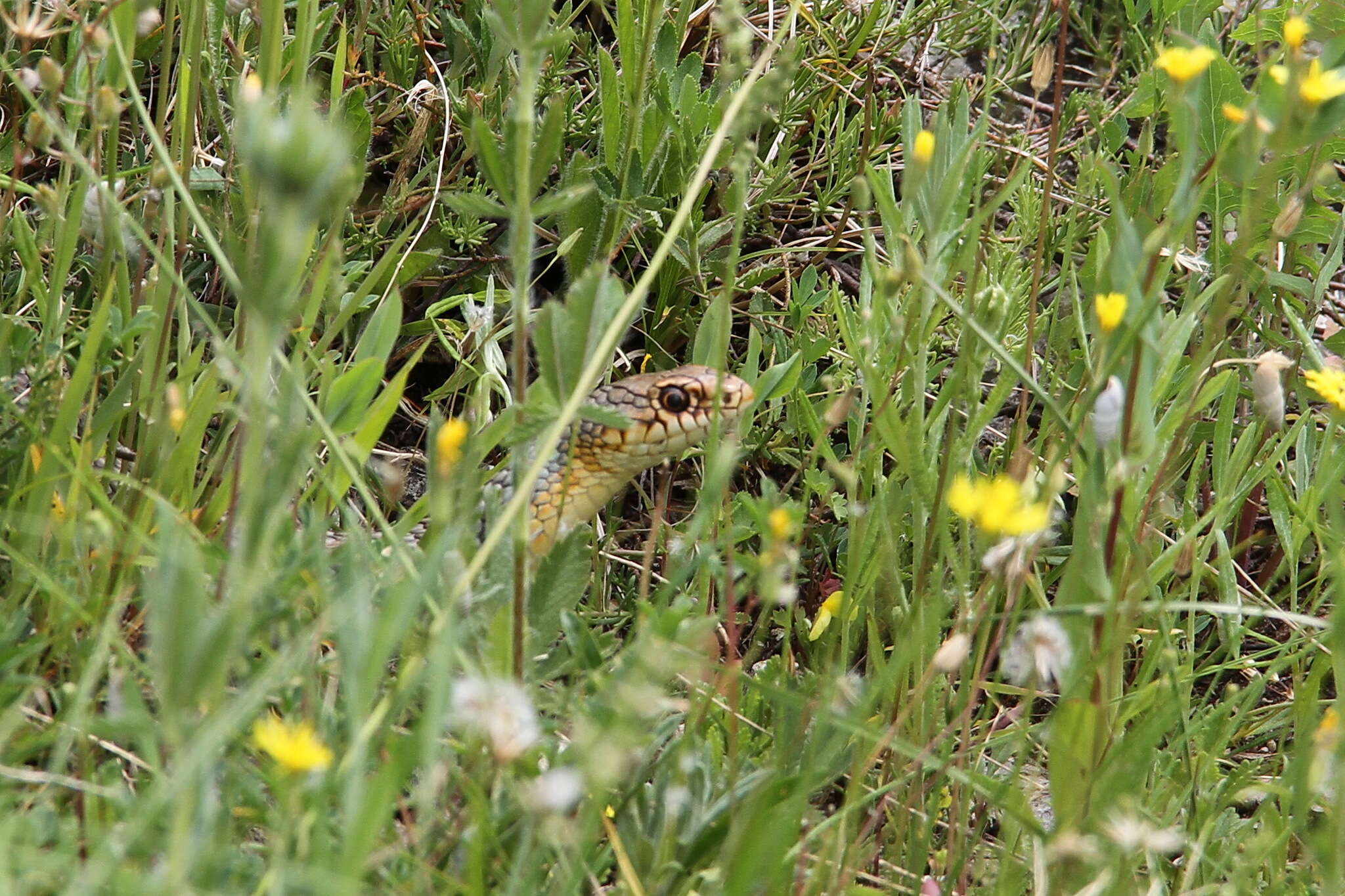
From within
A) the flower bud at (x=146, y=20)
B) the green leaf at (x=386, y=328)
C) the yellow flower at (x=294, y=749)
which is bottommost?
the green leaf at (x=386, y=328)

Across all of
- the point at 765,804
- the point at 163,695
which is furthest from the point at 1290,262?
the point at 163,695

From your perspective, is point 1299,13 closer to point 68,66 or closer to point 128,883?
point 68,66

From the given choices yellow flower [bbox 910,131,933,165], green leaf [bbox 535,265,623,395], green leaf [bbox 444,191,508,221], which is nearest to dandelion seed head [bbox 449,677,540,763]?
green leaf [bbox 535,265,623,395]

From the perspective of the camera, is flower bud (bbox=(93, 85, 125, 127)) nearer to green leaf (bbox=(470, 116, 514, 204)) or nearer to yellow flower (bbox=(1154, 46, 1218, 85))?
green leaf (bbox=(470, 116, 514, 204))

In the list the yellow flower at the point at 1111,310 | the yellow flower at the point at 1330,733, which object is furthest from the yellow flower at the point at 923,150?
the yellow flower at the point at 1330,733

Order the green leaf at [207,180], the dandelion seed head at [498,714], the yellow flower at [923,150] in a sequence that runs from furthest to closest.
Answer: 1. the green leaf at [207,180]
2. the yellow flower at [923,150]
3. the dandelion seed head at [498,714]

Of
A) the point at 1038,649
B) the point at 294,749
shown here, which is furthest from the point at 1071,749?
the point at 294,749

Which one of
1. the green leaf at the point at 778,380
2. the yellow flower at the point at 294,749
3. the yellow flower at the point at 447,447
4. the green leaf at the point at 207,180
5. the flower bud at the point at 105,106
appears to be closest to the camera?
the yellow flower at the point at 294,749

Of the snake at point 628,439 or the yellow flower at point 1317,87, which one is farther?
the snake at point 628,439

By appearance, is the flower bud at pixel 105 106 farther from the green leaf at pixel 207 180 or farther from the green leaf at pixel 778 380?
the green leaf at pixel 778 380
